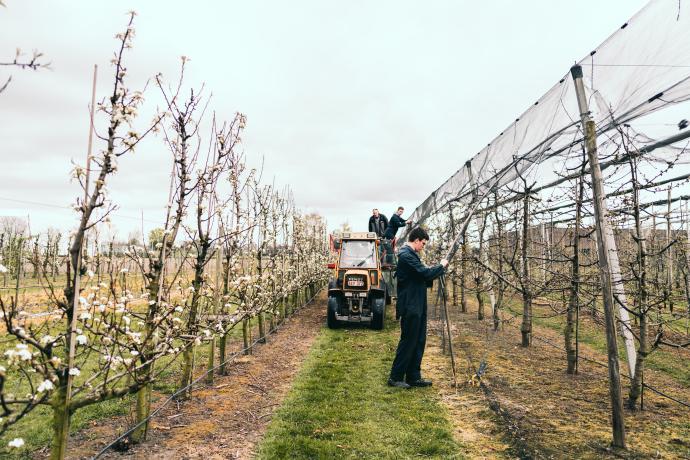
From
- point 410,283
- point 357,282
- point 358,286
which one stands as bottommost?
point 358,286

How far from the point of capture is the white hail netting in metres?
3.51

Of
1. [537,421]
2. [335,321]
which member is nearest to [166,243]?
[537,421]

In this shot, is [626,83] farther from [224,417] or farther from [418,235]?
[224,417]

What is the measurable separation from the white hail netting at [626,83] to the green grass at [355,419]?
3.16 metres

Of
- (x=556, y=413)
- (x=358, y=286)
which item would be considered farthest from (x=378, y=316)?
(x=556, y=413)

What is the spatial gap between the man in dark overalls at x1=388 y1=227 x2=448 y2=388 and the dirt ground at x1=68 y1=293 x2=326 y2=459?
5.59ft

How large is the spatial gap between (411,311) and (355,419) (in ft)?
5.18

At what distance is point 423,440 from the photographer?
4047mm

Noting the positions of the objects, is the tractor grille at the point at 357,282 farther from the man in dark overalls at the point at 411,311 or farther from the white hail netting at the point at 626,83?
the white hail netting at the point at 626,83

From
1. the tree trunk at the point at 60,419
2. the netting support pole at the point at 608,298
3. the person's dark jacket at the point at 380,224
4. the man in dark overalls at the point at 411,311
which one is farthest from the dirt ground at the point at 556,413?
the person's dark jacket at the point at 380,224

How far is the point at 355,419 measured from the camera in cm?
459

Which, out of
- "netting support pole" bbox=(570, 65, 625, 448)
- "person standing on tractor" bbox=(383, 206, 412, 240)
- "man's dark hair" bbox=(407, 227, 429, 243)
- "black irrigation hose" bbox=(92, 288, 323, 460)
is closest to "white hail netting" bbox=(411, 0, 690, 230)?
"netting support pole" bbox=(570, 65, 625, 448)

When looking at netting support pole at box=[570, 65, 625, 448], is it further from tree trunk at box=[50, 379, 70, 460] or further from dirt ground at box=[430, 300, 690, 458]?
tree trunk at box=[50, 379, 70, 460]

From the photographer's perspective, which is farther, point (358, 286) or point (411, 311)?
point (358, 286)
